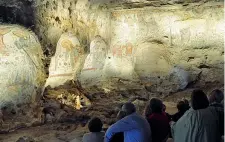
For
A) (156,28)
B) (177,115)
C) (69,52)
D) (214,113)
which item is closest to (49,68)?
(69,52)

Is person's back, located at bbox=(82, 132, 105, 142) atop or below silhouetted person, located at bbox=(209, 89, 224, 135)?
below

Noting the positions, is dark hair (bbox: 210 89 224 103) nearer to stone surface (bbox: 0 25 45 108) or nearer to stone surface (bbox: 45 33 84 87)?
stone surface (bbox: 0 25 45 108)

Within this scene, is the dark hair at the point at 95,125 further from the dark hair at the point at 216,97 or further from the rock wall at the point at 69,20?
the rock wall at the point at 69,20

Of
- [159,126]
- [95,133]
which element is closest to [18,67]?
[95,133]

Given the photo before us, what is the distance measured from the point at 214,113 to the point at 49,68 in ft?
26.2

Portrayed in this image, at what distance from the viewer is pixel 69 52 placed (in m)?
11.0

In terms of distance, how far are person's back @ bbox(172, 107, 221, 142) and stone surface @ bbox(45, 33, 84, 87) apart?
7392mm

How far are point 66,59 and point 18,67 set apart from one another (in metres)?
1.66

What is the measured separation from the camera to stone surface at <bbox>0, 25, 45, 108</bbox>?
9.52 metres

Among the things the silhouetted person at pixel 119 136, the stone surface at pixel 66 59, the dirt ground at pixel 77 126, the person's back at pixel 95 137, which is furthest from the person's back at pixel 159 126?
the stone surface at pixel 66 59

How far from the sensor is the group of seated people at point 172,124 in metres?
3.67

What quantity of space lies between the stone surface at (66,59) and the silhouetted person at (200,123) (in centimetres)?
738

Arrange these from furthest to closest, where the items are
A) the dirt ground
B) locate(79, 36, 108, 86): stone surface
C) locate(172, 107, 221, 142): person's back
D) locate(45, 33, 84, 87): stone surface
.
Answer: locate(45, 33, 84, 87): stone surface < locate(79, 36, 108, 86): stone surface < the dirt ground < locate(172, 107, 221, 142): person's back

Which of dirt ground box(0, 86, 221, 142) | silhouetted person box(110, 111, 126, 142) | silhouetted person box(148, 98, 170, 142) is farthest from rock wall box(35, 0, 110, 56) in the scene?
silhouetted person box(110, 111, 126, 142)
